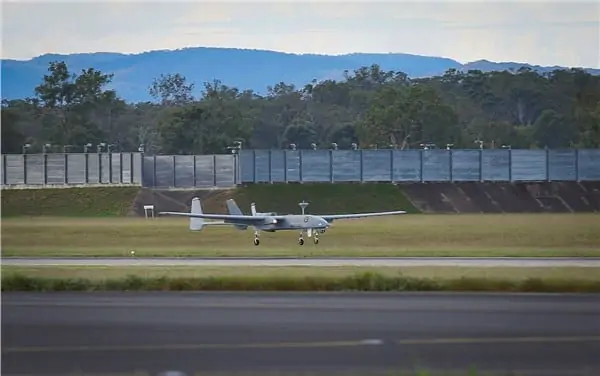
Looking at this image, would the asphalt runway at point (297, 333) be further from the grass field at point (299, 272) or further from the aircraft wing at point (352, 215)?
the aircraft wing at point (352, 215)

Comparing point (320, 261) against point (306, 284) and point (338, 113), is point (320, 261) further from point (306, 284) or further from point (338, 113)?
point (338, 113)

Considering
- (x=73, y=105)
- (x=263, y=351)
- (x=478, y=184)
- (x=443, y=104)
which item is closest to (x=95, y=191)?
(x=73, y=105)

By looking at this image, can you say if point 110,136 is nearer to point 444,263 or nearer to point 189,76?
point 189,76

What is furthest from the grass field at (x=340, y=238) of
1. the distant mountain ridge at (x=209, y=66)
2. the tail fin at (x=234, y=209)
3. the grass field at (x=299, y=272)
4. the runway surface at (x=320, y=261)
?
the grass field at (x=299, y=272)

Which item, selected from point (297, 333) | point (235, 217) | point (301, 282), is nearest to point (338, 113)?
point (235, 217)

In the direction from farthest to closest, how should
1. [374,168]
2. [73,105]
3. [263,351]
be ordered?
1. [374,168]
2. [73,105]
3. [263,351]

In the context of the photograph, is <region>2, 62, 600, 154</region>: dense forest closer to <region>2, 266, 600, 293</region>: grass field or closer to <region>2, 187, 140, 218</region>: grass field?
<region>2, 187, 140, 218</region>: grass field

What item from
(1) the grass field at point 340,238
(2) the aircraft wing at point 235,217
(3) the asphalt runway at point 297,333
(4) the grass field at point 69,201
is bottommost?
(1) the grass field at point 340,238
